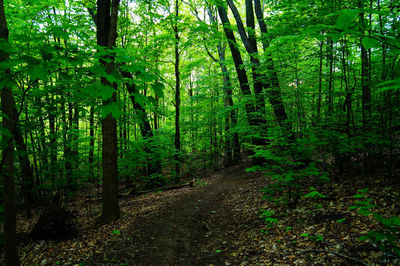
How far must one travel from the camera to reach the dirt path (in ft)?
15.0

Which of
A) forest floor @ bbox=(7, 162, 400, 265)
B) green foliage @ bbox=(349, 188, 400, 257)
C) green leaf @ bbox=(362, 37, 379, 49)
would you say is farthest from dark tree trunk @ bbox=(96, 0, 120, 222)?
green leaf @ bbox=(362, 37, 379, 49)

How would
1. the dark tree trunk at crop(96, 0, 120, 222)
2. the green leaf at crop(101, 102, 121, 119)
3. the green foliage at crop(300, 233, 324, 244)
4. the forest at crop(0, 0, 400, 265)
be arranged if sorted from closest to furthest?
the green leaf at crop(101, 102, 121, 119) < the forest at crop(0, 0, 400, 265) < the green foliage at crop(300, 233, 324, 244) < the dark tree trunk at crop(96, 0, 120, 222)

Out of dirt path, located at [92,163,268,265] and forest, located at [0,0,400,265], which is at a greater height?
forest, located at [0,0,400,265]

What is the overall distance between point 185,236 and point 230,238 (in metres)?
1.29

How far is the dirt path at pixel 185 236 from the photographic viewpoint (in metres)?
4.56

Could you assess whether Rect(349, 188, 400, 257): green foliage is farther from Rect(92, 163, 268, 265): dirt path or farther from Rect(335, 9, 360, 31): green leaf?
Rect(92, 163, 268, 265): dirt path

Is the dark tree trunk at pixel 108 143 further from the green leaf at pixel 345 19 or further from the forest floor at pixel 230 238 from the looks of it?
the green leaf at pixel 345 19

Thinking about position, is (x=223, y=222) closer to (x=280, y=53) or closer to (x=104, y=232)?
(x=104, y=232)

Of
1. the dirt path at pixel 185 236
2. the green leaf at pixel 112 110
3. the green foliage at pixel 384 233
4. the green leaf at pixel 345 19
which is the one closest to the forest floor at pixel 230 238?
the dirt path at pixel 185 236

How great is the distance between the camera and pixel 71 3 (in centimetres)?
1077

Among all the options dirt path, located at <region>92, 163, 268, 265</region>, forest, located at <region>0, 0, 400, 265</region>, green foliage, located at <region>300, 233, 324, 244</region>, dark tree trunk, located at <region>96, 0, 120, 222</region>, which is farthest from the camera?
dark tree trunk, located at <region>96, 0, 120, 222</region>

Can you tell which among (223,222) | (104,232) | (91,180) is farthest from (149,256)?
(91,180)

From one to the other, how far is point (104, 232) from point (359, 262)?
20.4 ft

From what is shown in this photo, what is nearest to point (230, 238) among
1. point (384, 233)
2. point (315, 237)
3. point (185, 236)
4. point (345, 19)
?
point (185, 236)
